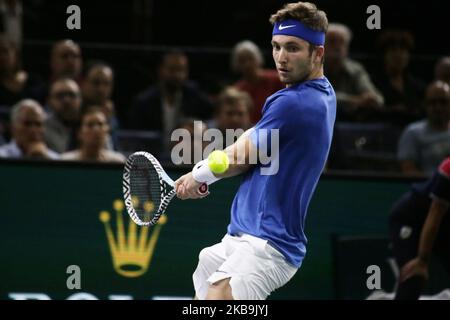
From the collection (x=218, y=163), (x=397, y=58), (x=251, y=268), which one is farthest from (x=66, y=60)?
(x=251, y=268)

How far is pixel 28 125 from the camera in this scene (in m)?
8.94

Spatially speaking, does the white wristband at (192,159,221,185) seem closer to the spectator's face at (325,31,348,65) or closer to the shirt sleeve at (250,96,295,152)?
the shirt sleeve at (250,96,295,152)

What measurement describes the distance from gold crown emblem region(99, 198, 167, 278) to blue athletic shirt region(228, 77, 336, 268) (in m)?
3.07

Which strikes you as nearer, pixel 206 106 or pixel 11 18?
pixel 206 106

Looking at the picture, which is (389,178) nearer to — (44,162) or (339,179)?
(339,179)

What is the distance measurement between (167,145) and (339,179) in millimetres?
1546

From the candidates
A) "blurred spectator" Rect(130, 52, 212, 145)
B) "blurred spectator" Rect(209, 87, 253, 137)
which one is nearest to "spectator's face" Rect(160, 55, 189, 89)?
"blurred spectator" Rect(130, 52, 212, 145)

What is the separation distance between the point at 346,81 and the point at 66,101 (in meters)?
2.59

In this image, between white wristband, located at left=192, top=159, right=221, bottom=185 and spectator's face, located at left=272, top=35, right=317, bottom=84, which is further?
spectator's face, located at left=272, top=35, right=317, bottom=84

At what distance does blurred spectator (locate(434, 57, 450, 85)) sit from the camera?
9.90 meters

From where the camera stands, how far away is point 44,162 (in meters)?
8.59

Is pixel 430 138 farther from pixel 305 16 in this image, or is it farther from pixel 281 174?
pixel 281 174

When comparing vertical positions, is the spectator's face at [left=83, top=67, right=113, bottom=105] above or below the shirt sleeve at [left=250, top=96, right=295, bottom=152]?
above
